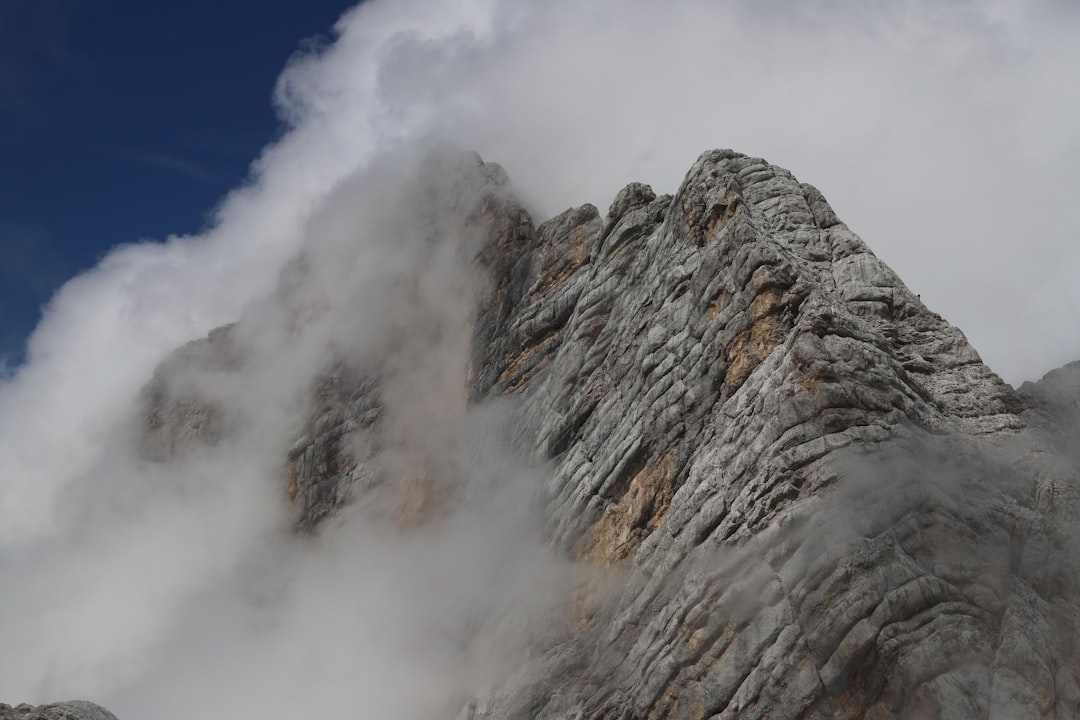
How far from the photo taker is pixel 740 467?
130 ft

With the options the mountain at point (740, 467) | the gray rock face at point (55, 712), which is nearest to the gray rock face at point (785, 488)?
the mountain at point (740, 467)

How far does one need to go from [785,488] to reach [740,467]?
3114 millimetres

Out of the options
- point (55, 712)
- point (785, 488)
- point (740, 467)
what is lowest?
point (55, 712)

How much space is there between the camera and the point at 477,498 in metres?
63.4

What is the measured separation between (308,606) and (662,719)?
162ft

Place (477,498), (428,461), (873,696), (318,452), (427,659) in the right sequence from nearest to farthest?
1. (873,696)
2. (427,659)
3. (477,498)
4. (428,461)
5. (318,452)

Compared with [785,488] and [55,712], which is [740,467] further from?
[55,712]

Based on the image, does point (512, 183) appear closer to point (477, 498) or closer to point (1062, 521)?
point (477, 498)

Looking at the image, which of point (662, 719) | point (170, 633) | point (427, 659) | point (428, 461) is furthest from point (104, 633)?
point (662, 719)

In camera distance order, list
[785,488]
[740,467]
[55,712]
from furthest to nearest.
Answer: [740,467], [785,488], [55,712]

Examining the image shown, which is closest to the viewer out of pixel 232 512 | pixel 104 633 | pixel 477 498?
pixel 477 498

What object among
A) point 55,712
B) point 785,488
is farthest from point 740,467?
point 55,712

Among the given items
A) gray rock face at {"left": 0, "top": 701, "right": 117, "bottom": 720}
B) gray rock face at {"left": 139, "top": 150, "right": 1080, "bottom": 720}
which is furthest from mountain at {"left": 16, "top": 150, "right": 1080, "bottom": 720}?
gray rock face at {"left": 0, "top": 701, "right": 117, "bottom": 720}

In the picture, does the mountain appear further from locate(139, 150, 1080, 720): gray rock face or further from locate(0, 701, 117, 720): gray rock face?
locate(0, 701, 117, 720): gray rock face
